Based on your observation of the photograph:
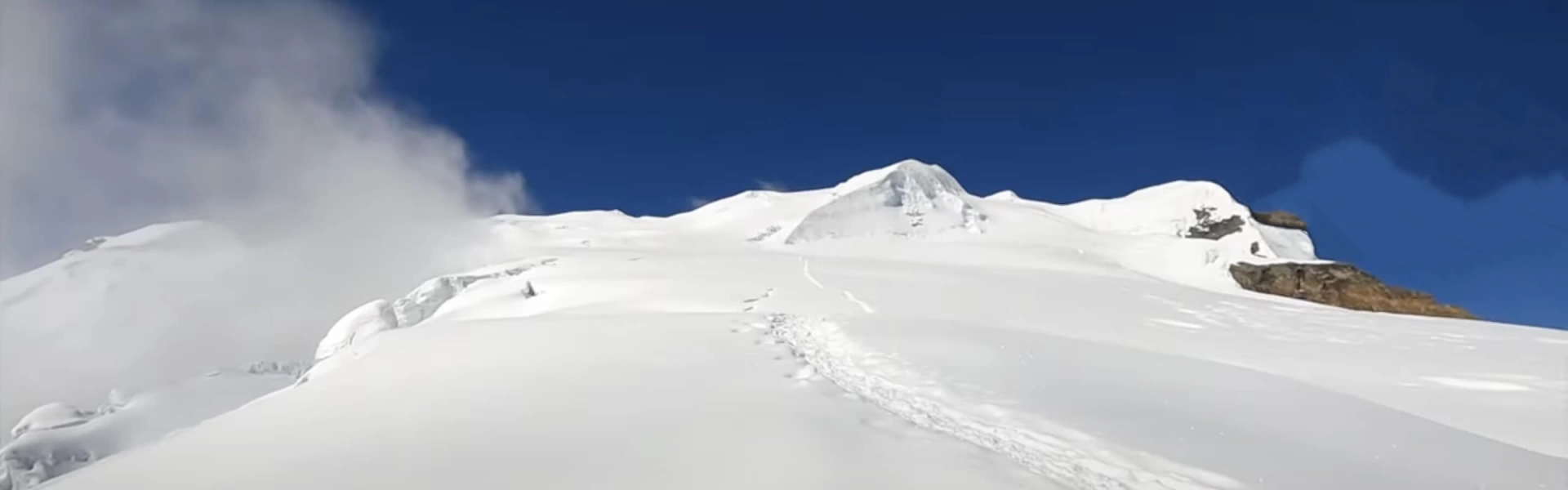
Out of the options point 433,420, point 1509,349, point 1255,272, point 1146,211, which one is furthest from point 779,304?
point 1146,211

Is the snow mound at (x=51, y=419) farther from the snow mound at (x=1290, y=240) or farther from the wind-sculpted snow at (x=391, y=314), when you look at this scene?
the snow mound at (x=1290, y=240)

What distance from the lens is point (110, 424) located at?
10336mm

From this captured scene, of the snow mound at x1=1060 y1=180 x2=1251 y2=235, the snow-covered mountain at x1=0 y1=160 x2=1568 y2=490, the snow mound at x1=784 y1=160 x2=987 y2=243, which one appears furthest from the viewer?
the snow mound at x1=1060 y1=180 x2=1251 y2=235

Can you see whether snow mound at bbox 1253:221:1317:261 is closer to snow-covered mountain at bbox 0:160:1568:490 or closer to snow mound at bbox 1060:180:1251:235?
snow mound at bbox 1060:180:1251:235

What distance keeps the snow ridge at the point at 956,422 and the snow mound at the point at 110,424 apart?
29.8ft

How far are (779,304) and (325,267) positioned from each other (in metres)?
34.1

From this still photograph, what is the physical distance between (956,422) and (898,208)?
4377cm

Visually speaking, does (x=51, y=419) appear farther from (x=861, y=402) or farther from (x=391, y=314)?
(x=861, y=402)

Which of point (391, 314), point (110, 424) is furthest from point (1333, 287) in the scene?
point (110, 424)

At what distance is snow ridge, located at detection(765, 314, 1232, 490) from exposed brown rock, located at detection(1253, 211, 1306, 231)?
50026 millimetres

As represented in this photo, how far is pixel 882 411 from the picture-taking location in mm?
8031

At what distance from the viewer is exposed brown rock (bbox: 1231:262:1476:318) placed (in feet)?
96.6

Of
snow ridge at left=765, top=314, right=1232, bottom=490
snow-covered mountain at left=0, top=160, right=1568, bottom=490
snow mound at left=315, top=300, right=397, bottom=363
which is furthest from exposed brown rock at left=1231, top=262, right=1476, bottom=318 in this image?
snow mound at left=315, top=300, right=397, bottom=363

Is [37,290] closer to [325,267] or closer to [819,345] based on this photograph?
[325,267]
